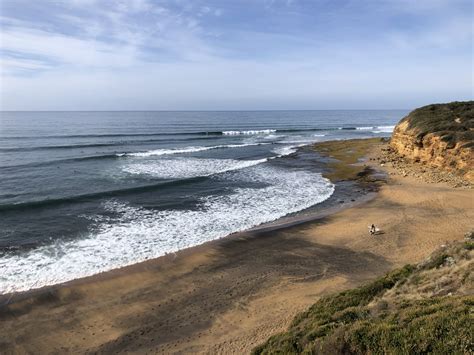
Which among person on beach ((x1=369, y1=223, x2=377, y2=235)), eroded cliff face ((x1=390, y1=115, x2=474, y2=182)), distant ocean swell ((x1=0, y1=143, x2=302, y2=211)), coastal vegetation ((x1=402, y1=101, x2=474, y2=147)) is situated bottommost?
person on beach ((x1=369, y1=223, x2=377, y2=235))

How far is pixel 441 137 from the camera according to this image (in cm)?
2872

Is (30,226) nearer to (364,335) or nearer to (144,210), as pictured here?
(144,210)

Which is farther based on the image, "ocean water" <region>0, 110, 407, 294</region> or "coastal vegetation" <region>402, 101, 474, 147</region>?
"coastal vegetation" <region>402, 101, 474, 147</region>

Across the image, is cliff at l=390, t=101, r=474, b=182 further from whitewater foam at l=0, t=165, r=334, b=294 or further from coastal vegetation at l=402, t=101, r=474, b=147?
whitewater foam at l=0, t=165, r=334, b=294

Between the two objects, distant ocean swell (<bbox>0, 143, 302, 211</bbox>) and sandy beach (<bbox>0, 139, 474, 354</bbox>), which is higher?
distant ocean swell (<bbox>0, 143, 302, 211</bbox>)

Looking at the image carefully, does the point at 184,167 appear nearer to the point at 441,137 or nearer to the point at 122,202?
the point at 122,202

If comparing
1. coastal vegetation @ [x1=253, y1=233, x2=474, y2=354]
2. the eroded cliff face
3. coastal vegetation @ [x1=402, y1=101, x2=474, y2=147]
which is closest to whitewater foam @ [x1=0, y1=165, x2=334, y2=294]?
coastal vegetation @ [x1=253, y1=233, x2=474, y2=354]

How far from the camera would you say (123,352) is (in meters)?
9.05

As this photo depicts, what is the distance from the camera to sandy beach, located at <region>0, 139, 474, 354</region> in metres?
9.52

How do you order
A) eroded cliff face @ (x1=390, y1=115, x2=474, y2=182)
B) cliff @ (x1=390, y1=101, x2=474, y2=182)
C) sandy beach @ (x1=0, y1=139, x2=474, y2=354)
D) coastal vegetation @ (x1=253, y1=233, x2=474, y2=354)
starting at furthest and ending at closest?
cliff @ (x1=390, y1=101, x2=474, y2=182) → eroded cliff face @ (x1=390, y1=115, x2=474, y2=182) → sandy beach @ (x1=0, y1=139, x2=474, y2=354) → coastal vegetation @ (x1=253, y1=233, x2=474, y2=354)

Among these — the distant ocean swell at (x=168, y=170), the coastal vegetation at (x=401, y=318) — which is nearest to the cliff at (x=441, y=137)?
the distant ocean swell at (x=168, y=170)

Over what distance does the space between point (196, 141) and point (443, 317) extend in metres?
53.1

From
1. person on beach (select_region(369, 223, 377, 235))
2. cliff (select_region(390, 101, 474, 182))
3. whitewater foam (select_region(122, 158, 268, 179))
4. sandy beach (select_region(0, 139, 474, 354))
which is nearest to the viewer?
sandy beach (select_region(0, 139, 474, 354))

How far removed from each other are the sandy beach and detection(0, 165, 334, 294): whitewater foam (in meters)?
0.93
